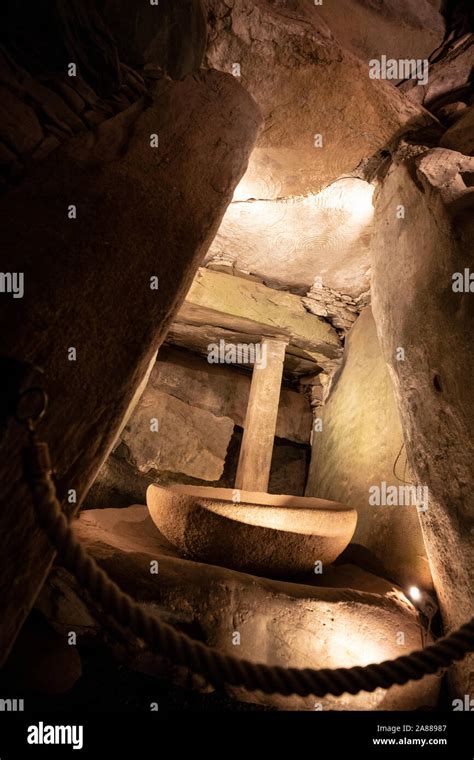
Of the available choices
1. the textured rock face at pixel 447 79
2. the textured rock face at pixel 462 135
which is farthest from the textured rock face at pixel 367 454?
the textured rock face at pixel 447 79

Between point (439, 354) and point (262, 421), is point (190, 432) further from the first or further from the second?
point (439, 354)

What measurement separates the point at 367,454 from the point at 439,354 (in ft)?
6.29

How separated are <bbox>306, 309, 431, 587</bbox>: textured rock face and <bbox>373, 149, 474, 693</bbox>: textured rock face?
1.93 ft

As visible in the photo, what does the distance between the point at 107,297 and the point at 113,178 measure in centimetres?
67

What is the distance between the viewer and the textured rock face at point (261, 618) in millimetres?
1985

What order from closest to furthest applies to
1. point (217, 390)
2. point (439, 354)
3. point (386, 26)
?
point (439, 354) < point (386, 26) < point (217, 390)

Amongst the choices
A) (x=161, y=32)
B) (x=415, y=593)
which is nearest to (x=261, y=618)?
(x=415, y=593)

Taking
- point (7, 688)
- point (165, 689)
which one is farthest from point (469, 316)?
point (165, 689)

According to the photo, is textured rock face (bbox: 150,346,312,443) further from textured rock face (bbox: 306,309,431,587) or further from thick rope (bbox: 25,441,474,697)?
thick rope (bbox: 25,441,474,697)

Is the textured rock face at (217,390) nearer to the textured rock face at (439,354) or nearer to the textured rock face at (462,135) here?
the textured rock face at (439,354)

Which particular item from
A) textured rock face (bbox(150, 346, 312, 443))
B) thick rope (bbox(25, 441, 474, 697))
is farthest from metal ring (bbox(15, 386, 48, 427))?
textured rock face (bbox(150, 346, 312, 443))

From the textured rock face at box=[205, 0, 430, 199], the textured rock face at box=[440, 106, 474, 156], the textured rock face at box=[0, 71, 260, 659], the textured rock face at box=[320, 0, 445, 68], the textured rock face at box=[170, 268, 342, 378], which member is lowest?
the textured rock face at box=[0, 71, 260, 659]

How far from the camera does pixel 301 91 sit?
298cm

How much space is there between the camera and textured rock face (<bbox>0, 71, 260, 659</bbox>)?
4.00 ft
